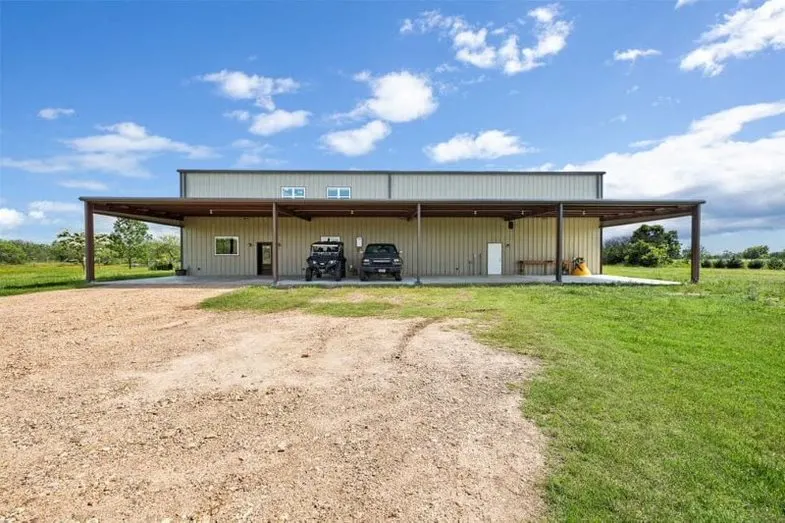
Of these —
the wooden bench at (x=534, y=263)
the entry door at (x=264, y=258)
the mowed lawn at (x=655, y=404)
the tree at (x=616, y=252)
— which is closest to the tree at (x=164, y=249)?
the entry door at (x=264, y=258)

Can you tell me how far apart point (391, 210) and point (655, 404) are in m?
14.8

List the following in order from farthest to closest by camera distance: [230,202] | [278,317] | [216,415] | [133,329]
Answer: [230,202], [278,317], [133,329], [216,415]

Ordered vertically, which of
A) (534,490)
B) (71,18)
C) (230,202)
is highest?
(71,18)

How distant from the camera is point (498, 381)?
457 cm

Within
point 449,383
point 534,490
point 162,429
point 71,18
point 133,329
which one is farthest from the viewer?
point 71,18

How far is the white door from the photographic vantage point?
67.5 feet

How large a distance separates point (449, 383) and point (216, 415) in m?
2.51

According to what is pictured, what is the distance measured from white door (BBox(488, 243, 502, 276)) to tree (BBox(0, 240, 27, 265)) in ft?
184

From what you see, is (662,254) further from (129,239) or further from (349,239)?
(129,239)

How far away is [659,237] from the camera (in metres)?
36.3

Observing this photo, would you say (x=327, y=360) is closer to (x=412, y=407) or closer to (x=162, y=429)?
(x=412, y=407)

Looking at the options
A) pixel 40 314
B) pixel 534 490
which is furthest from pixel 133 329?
pixel 534 490

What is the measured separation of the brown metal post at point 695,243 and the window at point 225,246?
20.8 meters

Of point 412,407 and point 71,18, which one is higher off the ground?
point 71,18
